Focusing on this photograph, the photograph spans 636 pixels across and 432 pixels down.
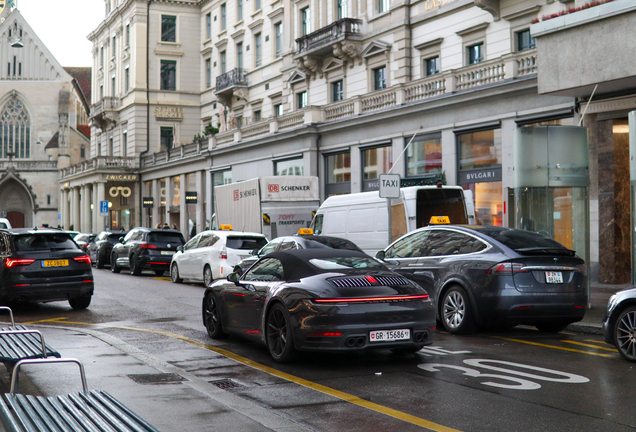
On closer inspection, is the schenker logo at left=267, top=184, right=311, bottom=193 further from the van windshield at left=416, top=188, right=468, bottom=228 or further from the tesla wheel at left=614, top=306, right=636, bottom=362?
the tesla wheel at left=614, top=306, right=636, bottom=362

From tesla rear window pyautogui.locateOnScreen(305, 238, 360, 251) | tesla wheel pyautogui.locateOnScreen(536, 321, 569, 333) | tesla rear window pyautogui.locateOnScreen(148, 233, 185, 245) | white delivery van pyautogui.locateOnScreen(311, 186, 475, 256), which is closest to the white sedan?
white delivery van pyautogui.locateOnScreen(311, 186, 475, 256)

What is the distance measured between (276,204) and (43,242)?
1022 centimetres

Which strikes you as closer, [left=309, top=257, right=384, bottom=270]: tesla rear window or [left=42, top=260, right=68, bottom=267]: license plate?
[left=309, top=257, right=384, bottom=270]: tesla rear window

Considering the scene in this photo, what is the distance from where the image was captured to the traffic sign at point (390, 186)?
16094 millimetres

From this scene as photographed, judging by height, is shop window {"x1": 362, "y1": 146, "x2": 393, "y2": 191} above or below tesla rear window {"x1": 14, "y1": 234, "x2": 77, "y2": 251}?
above

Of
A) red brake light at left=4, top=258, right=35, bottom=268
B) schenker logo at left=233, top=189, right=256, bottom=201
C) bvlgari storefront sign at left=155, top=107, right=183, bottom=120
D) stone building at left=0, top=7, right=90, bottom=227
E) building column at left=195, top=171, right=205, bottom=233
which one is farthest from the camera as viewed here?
stone building at left=0, top=7, right=90, bottom=227

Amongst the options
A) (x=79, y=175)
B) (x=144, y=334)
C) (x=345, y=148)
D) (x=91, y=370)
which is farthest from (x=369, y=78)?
(x=79, y=175)

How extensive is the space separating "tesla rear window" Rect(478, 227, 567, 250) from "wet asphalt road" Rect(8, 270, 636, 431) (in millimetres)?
1344

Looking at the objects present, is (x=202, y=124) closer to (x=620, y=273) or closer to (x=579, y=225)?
(x=620, y=273)

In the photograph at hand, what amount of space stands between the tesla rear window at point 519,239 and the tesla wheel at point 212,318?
4212mm

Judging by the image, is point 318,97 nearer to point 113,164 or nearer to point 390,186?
point 390,186

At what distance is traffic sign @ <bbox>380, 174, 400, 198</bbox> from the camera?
16094 mm

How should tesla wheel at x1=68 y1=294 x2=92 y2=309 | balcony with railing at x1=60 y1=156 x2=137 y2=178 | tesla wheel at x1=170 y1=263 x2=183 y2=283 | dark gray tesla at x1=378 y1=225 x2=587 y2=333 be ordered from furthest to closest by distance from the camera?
balcony with railing at x1=60 y1=156 x2=137 y2=178, tesla wheel at x1=170 y1=263 x2=183 y2=283, tesla wheel at x1=68 y1=294 x2=92 y2=309, dark gray tesla at x1=378 y1=225 x2=587 y2=333

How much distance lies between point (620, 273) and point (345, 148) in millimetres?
14184
